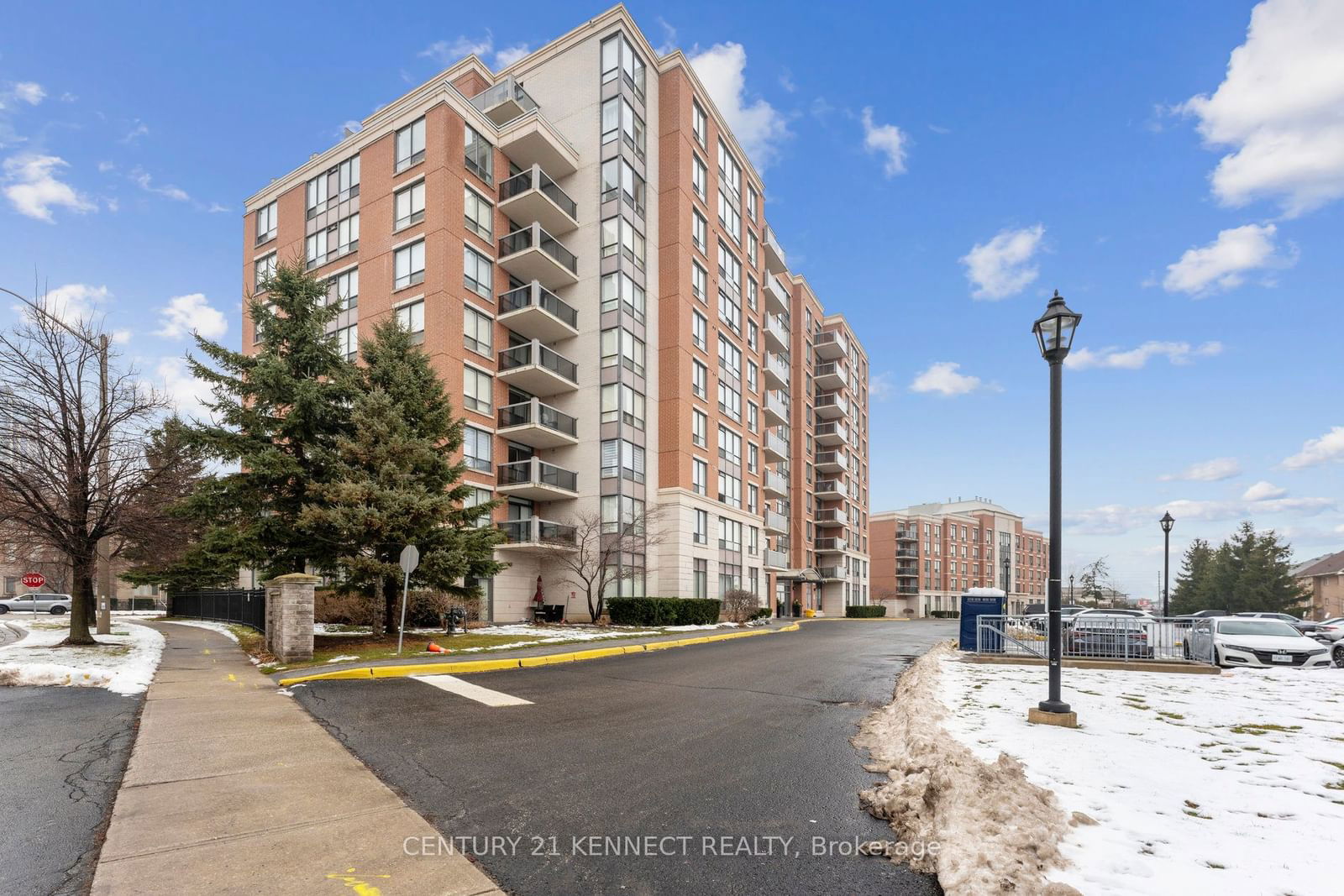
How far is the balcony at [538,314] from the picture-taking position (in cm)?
3266

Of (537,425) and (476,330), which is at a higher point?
(476,330)

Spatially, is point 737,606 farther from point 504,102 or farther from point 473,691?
point 504,102

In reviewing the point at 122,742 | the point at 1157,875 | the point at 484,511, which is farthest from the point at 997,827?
the point at 484,511

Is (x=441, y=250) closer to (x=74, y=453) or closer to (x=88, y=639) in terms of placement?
(x=74, y=453)

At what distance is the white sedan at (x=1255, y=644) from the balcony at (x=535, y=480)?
23675mm

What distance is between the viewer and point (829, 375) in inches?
2608

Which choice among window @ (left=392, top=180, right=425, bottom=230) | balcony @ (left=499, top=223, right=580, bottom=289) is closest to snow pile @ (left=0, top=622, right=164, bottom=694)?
window @ (left=392, top=180, right=425, bottom=230)

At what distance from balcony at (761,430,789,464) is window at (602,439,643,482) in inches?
647

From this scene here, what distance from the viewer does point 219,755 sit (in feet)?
23.9

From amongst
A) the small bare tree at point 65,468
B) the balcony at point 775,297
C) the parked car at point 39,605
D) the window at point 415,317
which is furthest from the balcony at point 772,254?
the parked car at point 39,605

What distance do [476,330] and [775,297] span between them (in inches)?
1057

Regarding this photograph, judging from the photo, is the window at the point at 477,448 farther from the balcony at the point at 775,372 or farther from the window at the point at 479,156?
the balcony at the point at 775,372

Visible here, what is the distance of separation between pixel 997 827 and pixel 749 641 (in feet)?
66.3

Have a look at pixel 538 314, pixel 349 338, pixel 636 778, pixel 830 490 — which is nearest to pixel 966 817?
pixel 636 778
